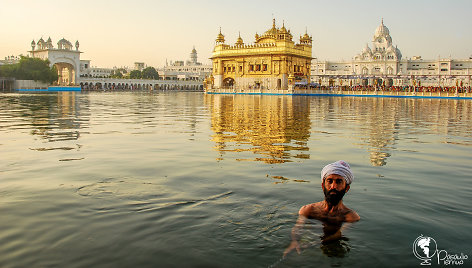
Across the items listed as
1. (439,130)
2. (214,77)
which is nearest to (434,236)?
(439,130)

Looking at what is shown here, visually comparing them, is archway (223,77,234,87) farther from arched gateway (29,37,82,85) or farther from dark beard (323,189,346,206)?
dark beard (323,189,346,206)

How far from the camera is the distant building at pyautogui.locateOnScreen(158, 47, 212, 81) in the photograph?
154 m

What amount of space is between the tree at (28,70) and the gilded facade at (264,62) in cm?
2930

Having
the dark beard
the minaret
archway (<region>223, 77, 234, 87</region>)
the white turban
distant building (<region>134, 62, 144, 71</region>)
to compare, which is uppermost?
the minaret

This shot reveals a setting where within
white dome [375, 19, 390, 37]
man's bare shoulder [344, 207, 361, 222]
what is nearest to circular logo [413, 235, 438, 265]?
man's bare shoulder [344, 207, 361, 222]

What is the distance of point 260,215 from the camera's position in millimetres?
5023

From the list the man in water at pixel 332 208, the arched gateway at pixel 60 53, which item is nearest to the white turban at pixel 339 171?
the man in water at pixel 332 208

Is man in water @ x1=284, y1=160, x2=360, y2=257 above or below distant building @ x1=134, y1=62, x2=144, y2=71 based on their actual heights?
below

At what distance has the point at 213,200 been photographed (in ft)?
18.5

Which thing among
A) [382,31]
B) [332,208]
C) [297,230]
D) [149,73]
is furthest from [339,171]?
[149,73]

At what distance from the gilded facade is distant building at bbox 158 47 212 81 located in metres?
69.8

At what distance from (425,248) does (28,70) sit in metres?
83.5

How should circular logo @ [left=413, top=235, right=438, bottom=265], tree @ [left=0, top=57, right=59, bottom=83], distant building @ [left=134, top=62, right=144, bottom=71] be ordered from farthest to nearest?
1. distant building @ [left=134, top=62, right=144, bottom=71]
2. tree @ [left=0, top=57, right=59, bottom=83]
3. circular logo @ [left=413, top=235, right=438, bottom=265]

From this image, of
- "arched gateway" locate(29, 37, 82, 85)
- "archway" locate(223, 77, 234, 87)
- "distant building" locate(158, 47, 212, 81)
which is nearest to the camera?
"archway" locate(223, 77, 234, 87)
